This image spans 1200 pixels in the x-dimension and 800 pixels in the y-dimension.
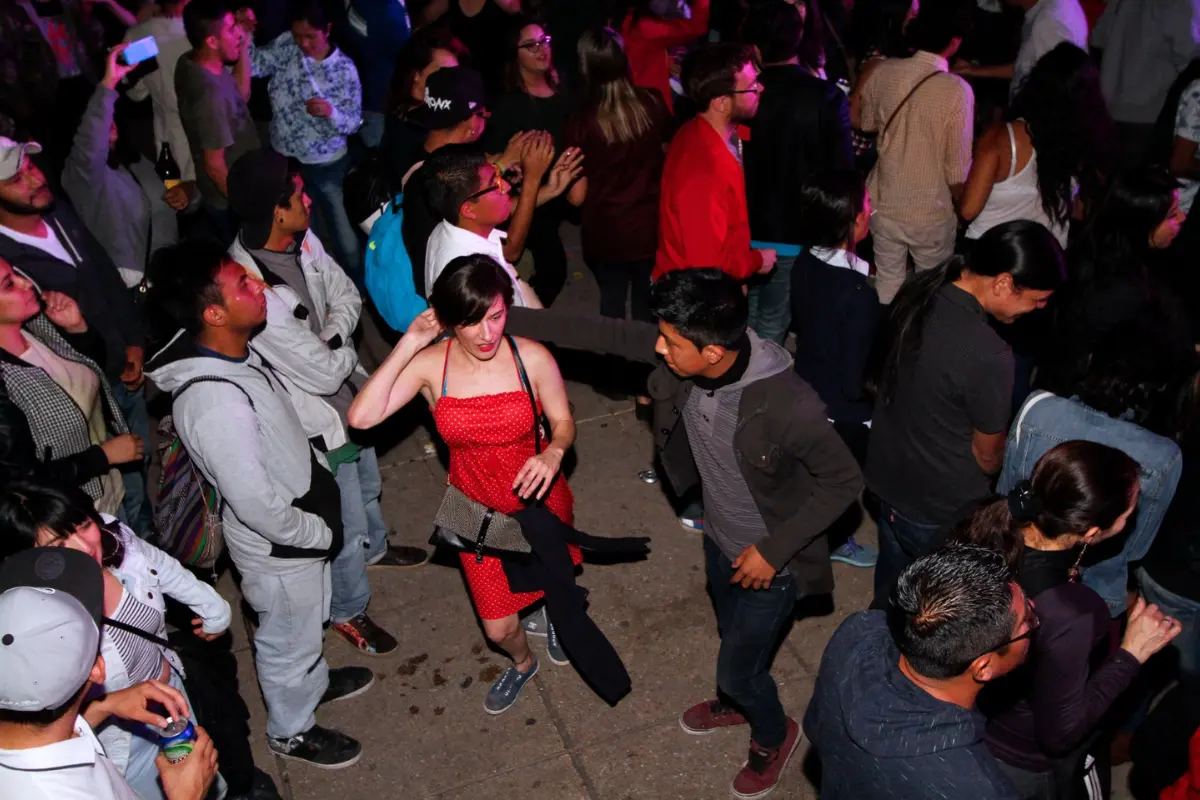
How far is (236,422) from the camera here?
3.60 meters

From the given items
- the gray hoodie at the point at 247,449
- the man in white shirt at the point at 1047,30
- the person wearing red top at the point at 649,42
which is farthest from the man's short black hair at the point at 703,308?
the man in white shirt at the point at 1047,30

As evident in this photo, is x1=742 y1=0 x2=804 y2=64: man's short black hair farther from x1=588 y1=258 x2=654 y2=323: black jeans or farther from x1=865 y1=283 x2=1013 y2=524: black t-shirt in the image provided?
x1=865 y1=283 x2=1013 y2=524: black t-shirt

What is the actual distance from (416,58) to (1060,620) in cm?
471

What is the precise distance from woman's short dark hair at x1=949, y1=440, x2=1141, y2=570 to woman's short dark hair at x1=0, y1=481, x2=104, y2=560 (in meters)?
2.75

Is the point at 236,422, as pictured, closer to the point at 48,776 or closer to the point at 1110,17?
the point at 48,776

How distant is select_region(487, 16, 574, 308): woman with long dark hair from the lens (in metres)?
5.91

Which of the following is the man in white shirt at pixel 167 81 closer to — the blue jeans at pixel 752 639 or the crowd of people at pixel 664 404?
the crowd of people at pixel 664 404

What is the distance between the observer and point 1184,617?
3.64 metres

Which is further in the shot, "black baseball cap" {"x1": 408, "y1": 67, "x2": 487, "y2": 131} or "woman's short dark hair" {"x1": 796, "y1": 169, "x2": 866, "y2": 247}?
"black baseball cap" {"x1": 408, "y1": 67, "x2": 487, "y2": 131}

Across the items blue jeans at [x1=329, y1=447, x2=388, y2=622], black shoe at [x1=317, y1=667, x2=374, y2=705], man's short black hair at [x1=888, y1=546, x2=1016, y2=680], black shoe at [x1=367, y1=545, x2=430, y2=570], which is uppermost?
man's short black hair at [x1=888, y1=546, x2=1016, y2=680]

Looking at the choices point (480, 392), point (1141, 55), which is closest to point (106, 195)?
point (480, 392)

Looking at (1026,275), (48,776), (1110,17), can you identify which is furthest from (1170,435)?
(1110,17)

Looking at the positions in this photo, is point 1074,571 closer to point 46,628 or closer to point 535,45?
point 46,628

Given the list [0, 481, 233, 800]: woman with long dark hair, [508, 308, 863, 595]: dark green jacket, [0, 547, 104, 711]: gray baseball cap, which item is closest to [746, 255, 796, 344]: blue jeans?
[508, 308, 863, 595]: dark green jacket
